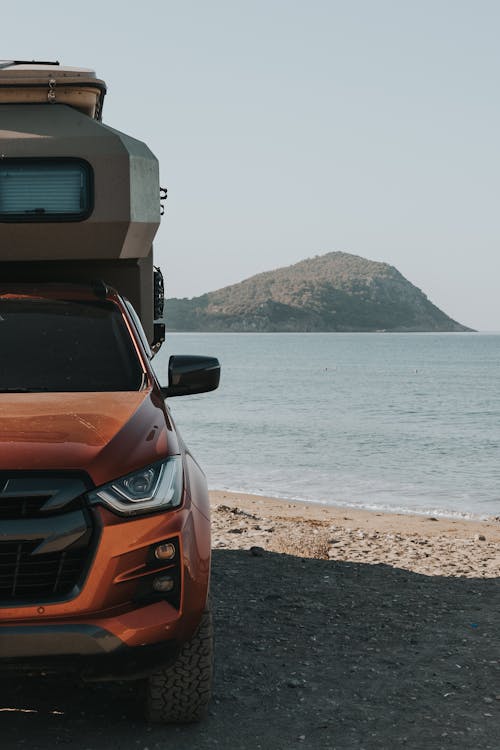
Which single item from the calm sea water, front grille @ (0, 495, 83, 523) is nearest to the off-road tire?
front grille @ (0, 495, 83, 523)

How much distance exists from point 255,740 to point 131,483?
4.81ft

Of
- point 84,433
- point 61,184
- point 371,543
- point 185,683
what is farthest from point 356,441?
point 84,433

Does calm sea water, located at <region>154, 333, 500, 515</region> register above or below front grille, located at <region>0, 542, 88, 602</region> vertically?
below

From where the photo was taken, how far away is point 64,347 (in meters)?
5.37

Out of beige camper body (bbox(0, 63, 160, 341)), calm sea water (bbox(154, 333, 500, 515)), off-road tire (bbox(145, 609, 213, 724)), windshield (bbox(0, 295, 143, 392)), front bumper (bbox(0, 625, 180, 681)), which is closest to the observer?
front bumper (bbox(0, 625, 180, 681))

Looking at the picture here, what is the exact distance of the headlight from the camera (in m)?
4.00

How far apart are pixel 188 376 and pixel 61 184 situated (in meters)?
1.59

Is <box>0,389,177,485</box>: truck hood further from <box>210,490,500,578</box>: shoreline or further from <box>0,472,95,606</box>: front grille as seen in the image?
<box>210,490,500,578</box>: shoreline

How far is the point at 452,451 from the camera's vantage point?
28.5 meters

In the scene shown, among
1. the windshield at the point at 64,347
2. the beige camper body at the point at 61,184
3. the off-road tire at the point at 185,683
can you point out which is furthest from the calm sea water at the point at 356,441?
the off-road tire at the point at 185,683

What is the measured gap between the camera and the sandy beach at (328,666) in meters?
4.68

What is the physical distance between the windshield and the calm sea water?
12.8m

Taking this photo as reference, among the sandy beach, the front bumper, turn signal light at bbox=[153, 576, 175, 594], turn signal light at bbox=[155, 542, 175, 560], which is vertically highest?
turn signal light at bbox=[155, 542, 175, 560]

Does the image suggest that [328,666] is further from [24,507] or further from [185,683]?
[24,507]
